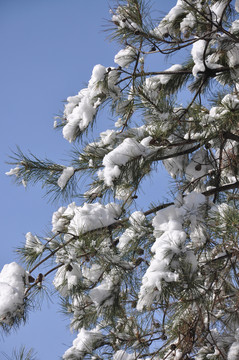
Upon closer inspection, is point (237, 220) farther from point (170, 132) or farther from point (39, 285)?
point (39, 285)

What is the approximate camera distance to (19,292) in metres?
2.20

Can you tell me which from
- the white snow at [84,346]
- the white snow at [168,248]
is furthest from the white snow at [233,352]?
the white snow at [84,346]

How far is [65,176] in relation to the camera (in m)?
3.24

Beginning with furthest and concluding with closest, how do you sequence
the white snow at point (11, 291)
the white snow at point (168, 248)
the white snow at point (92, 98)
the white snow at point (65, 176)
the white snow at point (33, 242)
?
the white snow at point (65, 176), the white snow at point (92, 98), the white snow at point (33, 242), the white snow at point (11, 291), the white snow at point (168, 248)

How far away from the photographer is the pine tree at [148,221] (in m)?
2.23

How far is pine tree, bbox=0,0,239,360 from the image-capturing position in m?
2.23

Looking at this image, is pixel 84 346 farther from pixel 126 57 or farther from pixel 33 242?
pixel 126 57

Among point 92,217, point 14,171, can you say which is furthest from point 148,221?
point 14,171

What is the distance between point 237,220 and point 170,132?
925 millimetres

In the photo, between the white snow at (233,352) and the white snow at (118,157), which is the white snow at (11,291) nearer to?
the white snow at (118,157)

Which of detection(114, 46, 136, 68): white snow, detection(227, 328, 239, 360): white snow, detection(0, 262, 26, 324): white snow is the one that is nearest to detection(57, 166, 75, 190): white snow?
detection(114, 46, 136, 68): white snow

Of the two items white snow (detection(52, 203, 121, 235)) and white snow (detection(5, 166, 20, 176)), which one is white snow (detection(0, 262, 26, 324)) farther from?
white snow (detection(5, 166, 20, 176))

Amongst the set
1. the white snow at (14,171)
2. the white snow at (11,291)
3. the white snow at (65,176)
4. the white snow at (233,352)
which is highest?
the white snow at (14,171)

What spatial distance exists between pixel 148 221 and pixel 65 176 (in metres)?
0.88
